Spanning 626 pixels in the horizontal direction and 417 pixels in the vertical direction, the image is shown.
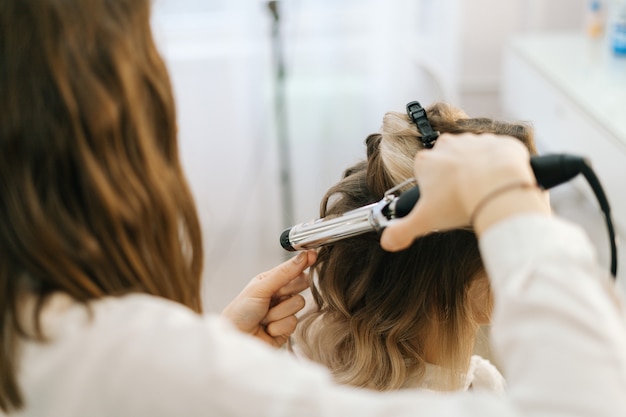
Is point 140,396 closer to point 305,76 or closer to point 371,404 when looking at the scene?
point 371,404

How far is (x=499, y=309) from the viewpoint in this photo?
0.61m

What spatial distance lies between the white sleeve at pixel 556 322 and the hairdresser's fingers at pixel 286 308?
424mm

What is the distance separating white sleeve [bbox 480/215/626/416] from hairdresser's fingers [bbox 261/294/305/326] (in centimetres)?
42

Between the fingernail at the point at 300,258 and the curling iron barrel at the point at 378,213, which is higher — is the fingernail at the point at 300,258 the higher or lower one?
the lower one

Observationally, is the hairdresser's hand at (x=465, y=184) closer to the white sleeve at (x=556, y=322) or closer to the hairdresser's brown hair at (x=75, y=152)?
the white sleeve at (x=556, y=322)

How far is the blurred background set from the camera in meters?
2.19

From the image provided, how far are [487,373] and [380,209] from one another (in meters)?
0.49

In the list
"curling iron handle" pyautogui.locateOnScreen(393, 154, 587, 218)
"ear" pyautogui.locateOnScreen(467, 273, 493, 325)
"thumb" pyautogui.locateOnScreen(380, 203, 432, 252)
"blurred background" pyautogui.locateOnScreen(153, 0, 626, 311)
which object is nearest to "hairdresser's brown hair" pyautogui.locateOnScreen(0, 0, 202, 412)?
"thumb" pyautogui.locateOnScreen(380, 203, 432, 252)

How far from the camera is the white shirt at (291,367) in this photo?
0.57 m

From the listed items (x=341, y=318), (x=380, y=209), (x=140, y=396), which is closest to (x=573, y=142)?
(x=341, y=318)

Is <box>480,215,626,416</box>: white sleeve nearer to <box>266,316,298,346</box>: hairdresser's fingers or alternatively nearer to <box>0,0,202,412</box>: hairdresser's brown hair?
<box>0,0,202,412</box>: hairdresser's brown hair

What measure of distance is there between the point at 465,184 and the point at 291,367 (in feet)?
0.66

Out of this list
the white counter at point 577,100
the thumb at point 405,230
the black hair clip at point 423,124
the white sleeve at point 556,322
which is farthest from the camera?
the white counter at point 577,100

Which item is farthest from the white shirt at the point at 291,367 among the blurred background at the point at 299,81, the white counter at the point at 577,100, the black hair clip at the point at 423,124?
the blurred background at the point at 299,81
